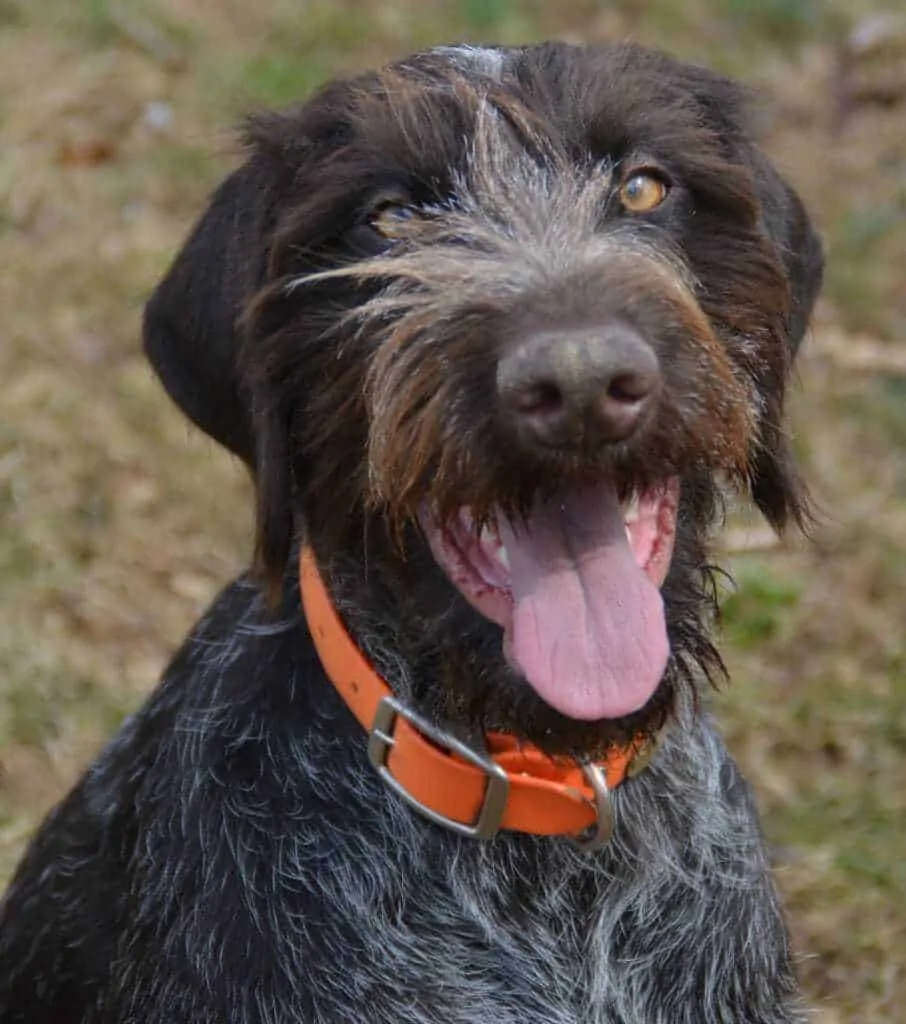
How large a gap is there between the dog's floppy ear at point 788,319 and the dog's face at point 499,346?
1 centimetres

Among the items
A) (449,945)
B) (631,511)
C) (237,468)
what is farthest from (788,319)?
(237,468)

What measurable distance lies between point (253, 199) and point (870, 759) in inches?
114

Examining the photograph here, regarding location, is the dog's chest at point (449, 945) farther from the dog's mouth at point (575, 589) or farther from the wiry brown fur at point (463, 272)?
the dog's mouth at point (575, 589)

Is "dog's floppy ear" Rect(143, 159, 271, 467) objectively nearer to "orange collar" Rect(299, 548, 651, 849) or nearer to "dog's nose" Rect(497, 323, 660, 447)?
"orange collar" Rect(299, 548, 651, 849)

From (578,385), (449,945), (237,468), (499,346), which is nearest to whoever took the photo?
(578,385)

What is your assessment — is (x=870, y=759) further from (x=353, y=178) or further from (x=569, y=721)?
(x=353, y=178)

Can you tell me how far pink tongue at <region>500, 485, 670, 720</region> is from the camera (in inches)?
115

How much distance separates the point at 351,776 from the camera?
3.26 metres

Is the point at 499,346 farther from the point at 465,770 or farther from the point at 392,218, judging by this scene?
the point at 465,770

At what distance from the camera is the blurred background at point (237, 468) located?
5199mm

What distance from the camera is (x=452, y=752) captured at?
3.12 metres

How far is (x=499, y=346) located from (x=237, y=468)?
365 cm

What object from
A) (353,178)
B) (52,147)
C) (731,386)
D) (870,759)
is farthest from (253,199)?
(52,147)

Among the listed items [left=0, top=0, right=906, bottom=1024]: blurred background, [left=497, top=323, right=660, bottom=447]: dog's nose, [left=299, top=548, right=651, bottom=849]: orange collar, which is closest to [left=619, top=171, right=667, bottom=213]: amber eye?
[left=497, top=323, right=660, bottom=447]: dog's nose
